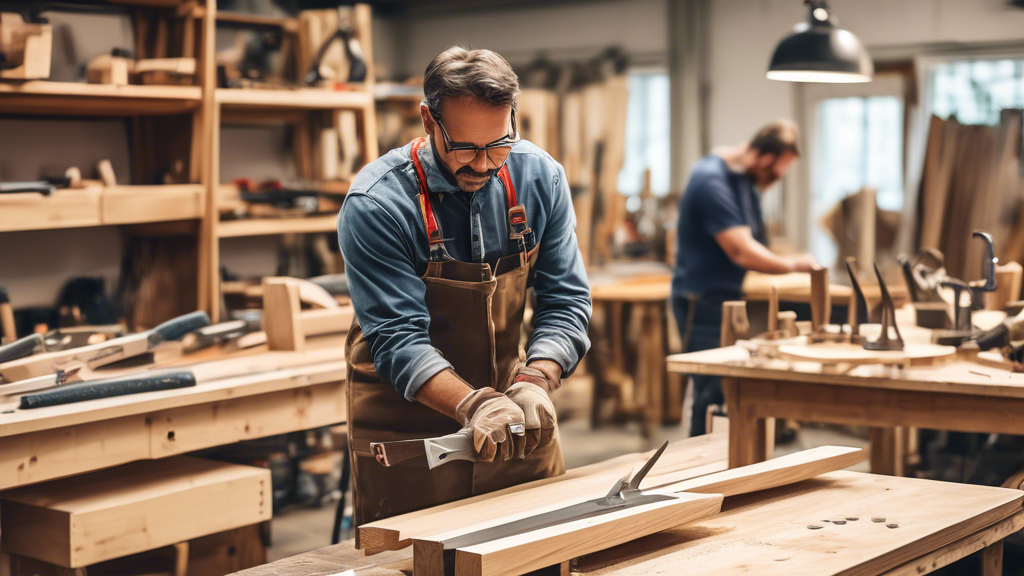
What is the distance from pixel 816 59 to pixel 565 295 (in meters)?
2.41

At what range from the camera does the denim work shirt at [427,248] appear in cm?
206

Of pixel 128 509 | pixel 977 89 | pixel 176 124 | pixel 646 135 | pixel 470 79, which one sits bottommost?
pixel 128 509

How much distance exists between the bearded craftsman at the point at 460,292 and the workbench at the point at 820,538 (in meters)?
0.28

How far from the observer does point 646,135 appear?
759 centimetres

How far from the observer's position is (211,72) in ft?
12.9

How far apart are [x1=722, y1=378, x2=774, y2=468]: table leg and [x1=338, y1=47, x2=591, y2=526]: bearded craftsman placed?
708mm

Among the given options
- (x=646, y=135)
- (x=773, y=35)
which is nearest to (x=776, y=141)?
(x=773, y=35)

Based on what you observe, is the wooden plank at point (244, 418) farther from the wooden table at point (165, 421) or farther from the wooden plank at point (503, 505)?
the wooden plank at point (503, 505)

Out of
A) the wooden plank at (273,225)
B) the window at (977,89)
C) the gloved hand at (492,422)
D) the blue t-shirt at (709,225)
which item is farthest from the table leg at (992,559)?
the window at (977,89)

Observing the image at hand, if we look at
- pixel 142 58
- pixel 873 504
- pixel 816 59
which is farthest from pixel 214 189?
pixel 873 504

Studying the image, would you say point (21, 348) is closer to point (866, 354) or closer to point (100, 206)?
point (100, 206)

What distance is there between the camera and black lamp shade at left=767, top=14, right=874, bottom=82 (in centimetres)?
422

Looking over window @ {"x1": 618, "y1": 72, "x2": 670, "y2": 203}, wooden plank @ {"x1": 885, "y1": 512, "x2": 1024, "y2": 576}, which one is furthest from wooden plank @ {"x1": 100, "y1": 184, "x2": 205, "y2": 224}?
window @ {"x1": 618, "y1": 72, "x2": 670, "y2": 203}

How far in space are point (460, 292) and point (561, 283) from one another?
246mm
